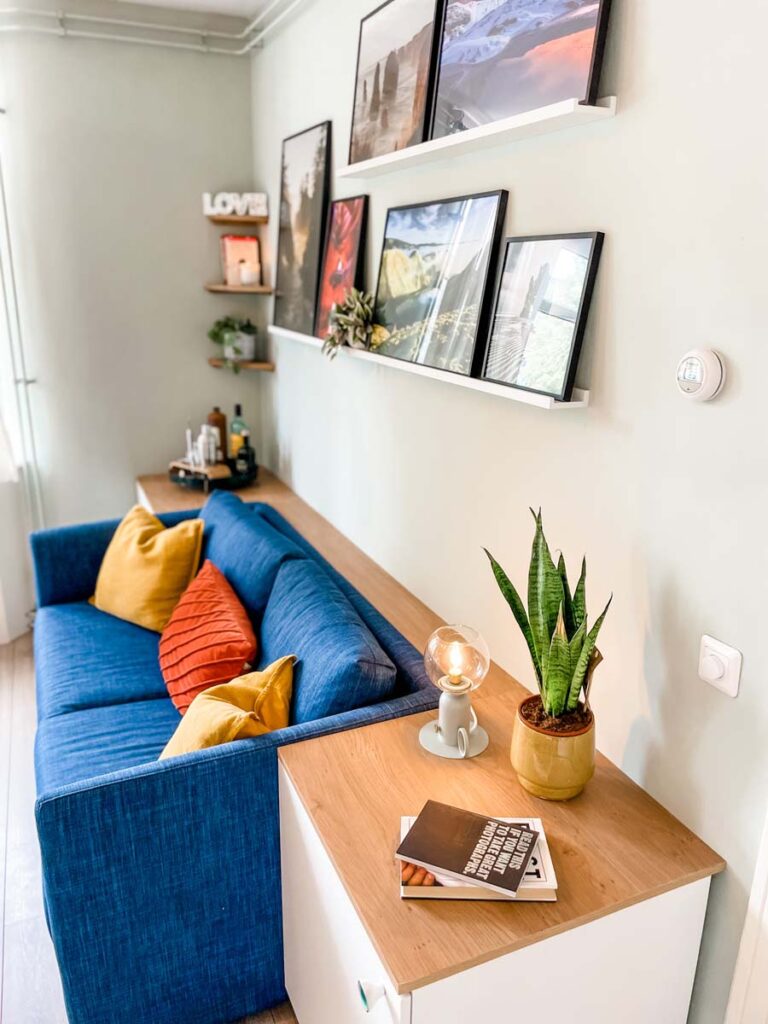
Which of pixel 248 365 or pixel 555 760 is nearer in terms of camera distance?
pixel 555 760

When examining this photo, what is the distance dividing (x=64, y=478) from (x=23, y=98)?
1.62 meters

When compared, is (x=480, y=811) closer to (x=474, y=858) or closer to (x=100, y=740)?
(x=474, y=858)

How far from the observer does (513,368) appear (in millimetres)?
1712

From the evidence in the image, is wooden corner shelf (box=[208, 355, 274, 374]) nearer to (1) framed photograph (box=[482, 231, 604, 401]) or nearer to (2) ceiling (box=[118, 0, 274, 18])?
(2) ceiling (box=[118, 0, 274, 18])

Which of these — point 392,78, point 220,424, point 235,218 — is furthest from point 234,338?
point 392,78

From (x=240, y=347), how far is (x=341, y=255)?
1168mm

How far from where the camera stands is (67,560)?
9.78ft

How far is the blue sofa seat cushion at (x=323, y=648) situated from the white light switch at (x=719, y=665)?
2.43ft

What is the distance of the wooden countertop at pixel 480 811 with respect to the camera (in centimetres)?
120

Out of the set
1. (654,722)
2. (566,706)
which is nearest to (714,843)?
(654,722)

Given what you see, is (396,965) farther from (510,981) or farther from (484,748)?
(484,748)

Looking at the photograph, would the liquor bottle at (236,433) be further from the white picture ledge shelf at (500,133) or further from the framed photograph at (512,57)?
the framed photograph at (512,57)

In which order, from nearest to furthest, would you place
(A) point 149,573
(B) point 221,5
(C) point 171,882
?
(C) point 171,882, (A) point 149,573, (B) point 221,5

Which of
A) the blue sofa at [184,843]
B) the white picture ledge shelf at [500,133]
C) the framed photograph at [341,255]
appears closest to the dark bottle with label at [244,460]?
the framed photograph at [341,255]
